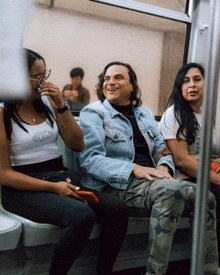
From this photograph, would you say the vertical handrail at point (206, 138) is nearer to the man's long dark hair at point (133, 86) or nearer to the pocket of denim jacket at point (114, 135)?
the pocket of denim jacket at point (114, 135)

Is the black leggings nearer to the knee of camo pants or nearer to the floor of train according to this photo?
the knee of camo pants

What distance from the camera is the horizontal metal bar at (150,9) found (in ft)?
9.12

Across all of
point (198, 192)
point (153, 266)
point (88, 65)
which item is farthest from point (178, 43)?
point (198, 192)

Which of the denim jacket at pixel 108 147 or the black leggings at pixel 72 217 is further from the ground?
the denim jacket at pixel 108 147

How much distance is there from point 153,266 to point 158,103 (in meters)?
1.45

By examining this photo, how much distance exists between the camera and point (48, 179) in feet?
5.98

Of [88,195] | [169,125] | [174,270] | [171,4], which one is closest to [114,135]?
[169,125]

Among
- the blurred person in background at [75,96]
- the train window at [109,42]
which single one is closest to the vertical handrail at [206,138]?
the train window at [109,42]

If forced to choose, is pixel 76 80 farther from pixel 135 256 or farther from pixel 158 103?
pixel 135 256

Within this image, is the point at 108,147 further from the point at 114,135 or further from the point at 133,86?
the point at 133,86

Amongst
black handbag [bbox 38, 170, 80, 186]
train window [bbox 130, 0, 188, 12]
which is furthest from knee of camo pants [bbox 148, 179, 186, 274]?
train window [bbox 130, 0, 188, 12]

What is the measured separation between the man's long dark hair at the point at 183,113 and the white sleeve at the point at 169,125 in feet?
0.09

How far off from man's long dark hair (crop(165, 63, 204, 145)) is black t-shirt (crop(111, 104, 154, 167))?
0.67 ft

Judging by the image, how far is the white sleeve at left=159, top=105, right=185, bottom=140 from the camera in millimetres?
2340
